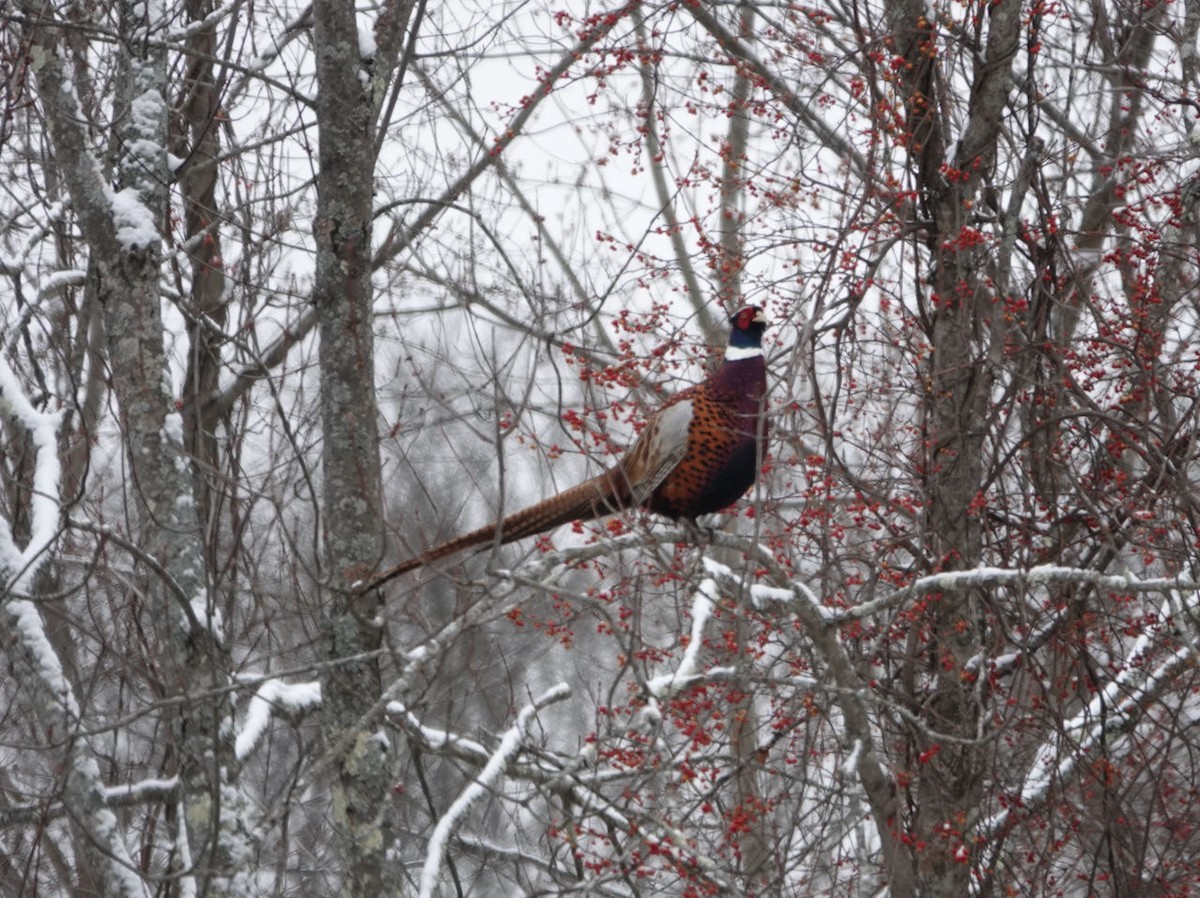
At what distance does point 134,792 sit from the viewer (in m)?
4.21

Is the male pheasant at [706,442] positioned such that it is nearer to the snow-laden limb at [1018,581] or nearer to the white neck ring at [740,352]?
the white neck ring at [740,352]

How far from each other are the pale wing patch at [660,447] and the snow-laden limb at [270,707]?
4.30 feet

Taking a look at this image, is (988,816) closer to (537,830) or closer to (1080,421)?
(1080,421)

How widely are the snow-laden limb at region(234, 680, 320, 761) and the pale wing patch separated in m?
1.31

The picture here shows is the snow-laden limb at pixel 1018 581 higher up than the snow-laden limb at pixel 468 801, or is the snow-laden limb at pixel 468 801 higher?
the snow-laden limb at pixel 1018 581

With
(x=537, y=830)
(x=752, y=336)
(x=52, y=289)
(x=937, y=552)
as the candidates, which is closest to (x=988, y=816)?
(x=937, y=552)

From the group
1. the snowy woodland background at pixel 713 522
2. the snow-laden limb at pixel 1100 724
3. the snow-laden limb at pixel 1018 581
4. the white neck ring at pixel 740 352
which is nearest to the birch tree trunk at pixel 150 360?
the snowy woodland background at pixel 713 522

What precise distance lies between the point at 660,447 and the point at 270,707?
1549 millimetres

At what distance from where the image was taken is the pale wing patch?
4.82 m

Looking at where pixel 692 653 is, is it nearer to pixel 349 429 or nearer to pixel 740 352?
pixel 349 429

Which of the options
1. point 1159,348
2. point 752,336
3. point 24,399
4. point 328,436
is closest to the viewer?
point 328,436

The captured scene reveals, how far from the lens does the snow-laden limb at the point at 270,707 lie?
3.98m

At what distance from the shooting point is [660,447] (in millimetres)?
4836

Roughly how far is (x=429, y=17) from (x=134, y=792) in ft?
10.8
